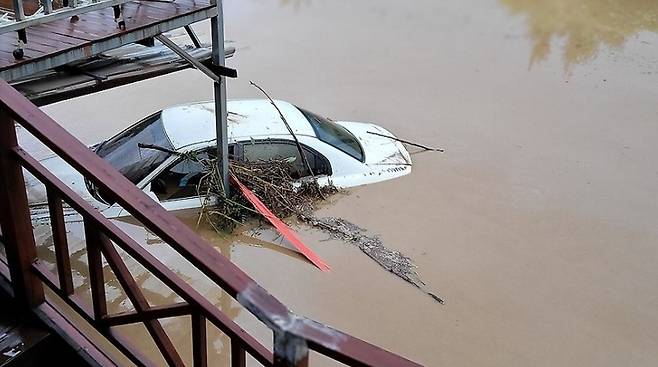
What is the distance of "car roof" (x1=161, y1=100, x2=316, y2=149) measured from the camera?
6387 millimetres

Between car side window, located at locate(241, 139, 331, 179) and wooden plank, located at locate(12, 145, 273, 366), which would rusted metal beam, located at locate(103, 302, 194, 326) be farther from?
car side window, located at locate(241, 139, 331, 179)

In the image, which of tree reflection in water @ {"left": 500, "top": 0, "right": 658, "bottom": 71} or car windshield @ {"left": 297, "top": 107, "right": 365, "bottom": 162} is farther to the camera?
tree reflection in water @ {"left": 500, "top": 0, "right": 658, "bottom": 71}

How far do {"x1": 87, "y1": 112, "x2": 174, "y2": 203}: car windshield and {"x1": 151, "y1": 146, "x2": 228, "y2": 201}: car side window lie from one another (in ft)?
0.54

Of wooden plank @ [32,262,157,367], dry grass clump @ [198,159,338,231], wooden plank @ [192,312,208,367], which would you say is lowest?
dry grass clump @ [198,159,338,231]

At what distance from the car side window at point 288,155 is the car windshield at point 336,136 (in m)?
0.22

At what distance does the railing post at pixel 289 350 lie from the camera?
4.22ft

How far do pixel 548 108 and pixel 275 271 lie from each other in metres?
5.82

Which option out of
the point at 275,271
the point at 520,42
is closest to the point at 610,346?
the point at 275,271

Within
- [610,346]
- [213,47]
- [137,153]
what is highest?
[213,47]

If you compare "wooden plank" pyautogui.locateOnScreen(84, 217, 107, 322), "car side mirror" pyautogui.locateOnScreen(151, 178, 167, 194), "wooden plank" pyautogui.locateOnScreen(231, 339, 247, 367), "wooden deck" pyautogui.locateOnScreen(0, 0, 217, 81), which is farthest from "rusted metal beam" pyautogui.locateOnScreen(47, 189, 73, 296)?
"car side mirror" pyautogui.locateOnScreen(151, 178, 167, 194)

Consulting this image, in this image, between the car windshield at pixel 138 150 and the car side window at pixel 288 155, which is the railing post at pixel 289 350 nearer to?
the car windshield at pixel 138 150

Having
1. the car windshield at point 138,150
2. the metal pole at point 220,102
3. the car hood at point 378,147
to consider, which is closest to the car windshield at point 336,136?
the car hood at point 378,147

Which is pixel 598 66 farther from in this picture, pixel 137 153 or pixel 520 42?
pixel 137 153

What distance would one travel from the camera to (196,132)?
21.3 feet
